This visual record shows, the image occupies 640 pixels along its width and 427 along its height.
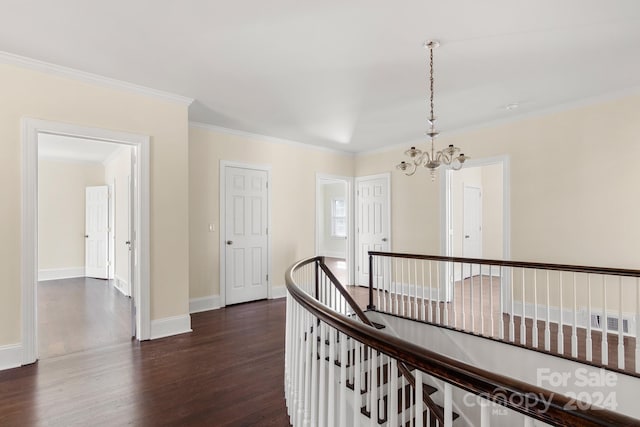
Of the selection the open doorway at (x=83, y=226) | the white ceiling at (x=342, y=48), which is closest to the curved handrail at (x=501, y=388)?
the white ceiling at (x=342, y=48)

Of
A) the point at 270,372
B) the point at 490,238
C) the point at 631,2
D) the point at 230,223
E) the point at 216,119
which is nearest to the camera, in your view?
the point at 631,2

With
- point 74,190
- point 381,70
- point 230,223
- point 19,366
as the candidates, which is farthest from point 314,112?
point 74,190

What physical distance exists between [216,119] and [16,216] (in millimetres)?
2488

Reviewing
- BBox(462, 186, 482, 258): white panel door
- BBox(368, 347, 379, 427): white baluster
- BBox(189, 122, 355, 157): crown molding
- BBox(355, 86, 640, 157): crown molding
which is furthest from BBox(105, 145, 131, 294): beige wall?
BBox(462, 186, 482, 258): white panel door

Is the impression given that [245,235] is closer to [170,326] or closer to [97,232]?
[170,326]

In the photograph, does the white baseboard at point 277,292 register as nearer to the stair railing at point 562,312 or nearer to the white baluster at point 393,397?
the stair railing at point 562,312

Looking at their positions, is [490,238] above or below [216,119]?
below

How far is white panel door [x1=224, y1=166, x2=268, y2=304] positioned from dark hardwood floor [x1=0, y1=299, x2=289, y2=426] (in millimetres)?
1502

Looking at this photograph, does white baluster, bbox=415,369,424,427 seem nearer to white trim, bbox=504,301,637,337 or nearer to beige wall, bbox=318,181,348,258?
white trim, bbox=504,301,637,337

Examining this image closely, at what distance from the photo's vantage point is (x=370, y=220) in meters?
6.58

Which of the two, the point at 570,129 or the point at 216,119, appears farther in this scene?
the point at 216,119

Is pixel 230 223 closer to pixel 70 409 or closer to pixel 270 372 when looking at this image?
pixel 270 372

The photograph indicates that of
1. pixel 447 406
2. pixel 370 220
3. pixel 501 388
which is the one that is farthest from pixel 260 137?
pixel 501 388

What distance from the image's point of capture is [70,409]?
2.29 m
